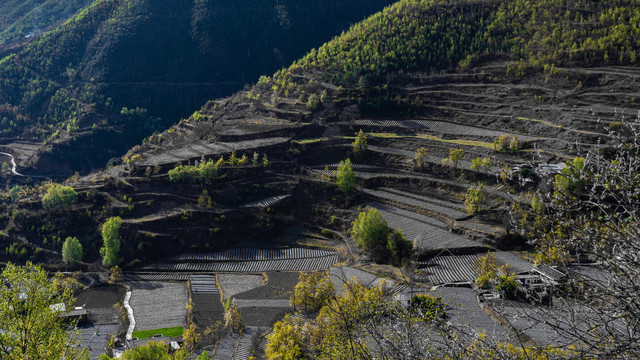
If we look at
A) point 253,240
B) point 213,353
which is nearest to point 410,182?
point 253,240

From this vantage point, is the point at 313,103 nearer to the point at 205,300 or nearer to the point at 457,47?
the point at 457,47

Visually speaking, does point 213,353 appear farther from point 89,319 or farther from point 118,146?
point 118,146

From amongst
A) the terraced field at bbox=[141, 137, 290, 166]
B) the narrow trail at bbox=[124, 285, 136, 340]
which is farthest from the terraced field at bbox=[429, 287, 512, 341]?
the terraced field at bbox=[141, 137, 290, 166]

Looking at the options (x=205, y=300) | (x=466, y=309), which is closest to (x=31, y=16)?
(x=205, y=300)

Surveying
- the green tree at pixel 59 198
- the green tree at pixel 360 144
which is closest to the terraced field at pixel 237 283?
the green tree at pixel 360 144

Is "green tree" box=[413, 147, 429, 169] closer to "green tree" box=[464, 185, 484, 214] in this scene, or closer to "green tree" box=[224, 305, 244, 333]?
"green tree" box=[464, 185, 484, 214]

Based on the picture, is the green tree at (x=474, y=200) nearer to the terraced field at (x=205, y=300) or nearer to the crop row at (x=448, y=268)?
the crop row at (x=448, y=268)
